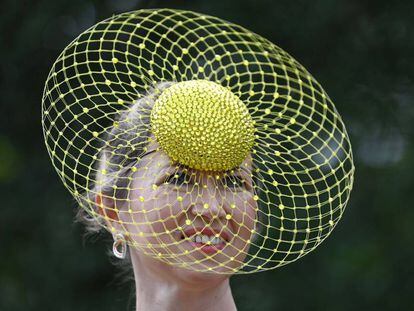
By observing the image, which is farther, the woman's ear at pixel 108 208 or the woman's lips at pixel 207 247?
the woman's ear at pixel 108 208

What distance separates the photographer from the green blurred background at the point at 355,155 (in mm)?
5125

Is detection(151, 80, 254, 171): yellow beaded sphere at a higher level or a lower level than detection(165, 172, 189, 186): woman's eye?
higher

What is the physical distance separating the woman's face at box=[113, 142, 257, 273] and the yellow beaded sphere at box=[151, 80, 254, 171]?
2.0 inches

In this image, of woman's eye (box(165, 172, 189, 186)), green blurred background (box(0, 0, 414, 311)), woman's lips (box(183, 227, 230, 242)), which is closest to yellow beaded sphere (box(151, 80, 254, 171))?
woman's eye (box(165, 172, 189, 186))

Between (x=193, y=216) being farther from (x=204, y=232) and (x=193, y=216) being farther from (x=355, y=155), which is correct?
(x=355, y=155)

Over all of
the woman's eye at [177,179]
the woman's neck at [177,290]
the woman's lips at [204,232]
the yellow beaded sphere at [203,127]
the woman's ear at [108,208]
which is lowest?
the woman's neck at [177,290]

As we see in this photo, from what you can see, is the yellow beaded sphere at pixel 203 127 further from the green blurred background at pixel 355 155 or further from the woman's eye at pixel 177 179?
the green blurred background at pixel 355 155

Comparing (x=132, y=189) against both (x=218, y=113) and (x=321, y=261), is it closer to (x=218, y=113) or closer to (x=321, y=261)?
(x=218, y=113)

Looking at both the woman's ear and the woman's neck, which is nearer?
the woman's neck

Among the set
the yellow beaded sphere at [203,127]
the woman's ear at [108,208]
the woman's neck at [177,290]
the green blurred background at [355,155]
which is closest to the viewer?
the yellow beaded sphere at [203,127]

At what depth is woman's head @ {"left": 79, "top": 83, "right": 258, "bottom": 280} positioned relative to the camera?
8.43 ft

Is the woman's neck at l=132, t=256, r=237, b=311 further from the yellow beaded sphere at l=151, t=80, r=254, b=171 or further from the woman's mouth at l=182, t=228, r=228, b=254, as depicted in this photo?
the yellow beaded sphere at l=151, t=80, r=254, b=171

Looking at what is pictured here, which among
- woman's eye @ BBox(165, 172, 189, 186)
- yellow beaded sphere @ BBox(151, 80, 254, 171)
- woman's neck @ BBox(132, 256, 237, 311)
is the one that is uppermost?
yellow beaded sphere @ BBox(151, 80, 254, 171)

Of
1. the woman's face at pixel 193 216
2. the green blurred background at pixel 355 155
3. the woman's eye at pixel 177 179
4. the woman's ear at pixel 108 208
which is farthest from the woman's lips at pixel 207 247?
the green blurred background at pixel 355 155
